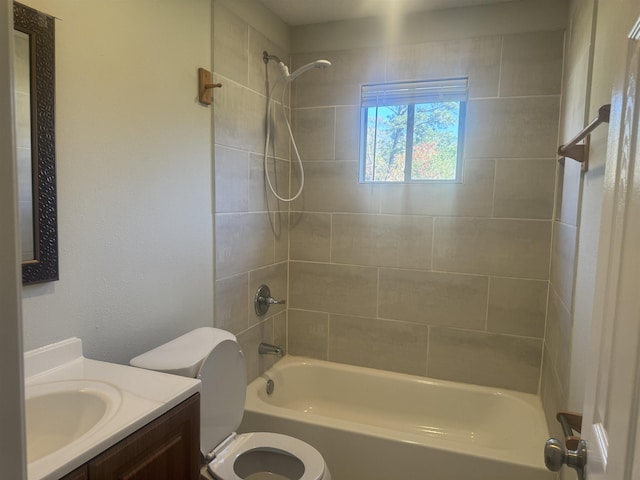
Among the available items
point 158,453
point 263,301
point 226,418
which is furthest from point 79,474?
point 263,301

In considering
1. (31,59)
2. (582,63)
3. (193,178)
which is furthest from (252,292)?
(582,63)

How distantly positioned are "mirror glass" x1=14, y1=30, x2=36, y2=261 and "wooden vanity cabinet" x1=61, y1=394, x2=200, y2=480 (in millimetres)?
610

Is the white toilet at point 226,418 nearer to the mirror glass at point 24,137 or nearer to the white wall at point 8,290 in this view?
the mirror glass at point 24,137

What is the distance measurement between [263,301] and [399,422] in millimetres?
1107

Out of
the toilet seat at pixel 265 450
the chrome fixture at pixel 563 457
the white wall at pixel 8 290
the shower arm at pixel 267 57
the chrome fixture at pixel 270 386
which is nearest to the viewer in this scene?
the white wall at pixel 8 290

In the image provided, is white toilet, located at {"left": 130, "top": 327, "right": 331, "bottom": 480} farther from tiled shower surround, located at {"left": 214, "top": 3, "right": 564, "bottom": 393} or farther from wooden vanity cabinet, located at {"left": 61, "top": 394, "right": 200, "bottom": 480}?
tiled shower surround, located at {"left": 214, "top": 3, "right": 564, "bottom": 393}

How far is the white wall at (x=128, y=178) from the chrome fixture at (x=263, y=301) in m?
0.48

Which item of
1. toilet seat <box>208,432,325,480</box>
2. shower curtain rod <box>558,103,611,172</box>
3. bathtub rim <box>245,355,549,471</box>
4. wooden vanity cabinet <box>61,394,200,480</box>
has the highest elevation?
shower curtain rod <box>558,103,611,172</box>

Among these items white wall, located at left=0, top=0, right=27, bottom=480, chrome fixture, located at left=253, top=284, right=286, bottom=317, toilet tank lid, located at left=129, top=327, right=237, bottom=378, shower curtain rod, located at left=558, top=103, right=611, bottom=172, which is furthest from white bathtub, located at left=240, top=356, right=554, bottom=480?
white wall, located at left=0, top=0, right=27, bottom=480

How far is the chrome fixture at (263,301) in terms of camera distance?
246cm

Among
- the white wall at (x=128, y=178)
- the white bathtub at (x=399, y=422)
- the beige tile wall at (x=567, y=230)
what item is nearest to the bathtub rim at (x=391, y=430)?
the white bathtub at (x=399, y=422)

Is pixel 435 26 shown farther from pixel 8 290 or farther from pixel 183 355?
pixel 8 290

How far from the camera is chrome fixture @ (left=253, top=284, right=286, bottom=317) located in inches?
97.0

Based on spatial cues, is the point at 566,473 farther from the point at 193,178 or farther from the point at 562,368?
the point at 193,178
